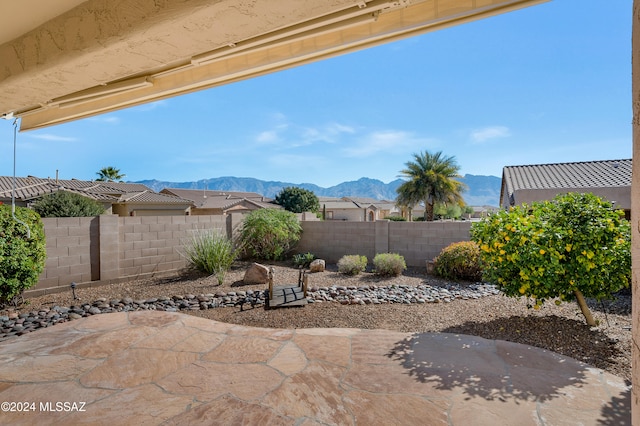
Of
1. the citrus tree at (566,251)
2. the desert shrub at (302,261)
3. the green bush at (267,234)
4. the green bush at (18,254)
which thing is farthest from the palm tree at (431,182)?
the green bush at (18,254)

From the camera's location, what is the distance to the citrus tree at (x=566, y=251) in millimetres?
3764

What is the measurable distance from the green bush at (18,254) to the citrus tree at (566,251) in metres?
6.93

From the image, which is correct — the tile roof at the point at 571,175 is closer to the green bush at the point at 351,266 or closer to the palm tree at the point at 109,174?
the green bush at the point at 351,266

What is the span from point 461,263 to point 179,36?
679 centimetres

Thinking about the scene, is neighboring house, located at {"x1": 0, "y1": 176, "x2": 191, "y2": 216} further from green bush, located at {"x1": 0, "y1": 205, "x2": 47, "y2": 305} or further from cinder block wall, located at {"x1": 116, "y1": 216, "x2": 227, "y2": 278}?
green bush, located at {"x1": 0, "y1": 205, "x2": 47, "y2": 305}

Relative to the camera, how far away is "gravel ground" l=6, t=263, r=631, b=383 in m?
3.53

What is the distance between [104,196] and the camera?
2100cm

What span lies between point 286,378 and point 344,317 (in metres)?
1.96

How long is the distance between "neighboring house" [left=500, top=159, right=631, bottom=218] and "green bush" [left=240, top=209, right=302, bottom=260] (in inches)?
386

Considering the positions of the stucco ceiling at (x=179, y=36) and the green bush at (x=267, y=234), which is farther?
the green bush at (x=267, y=234)

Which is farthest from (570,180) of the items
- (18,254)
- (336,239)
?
(18,254)

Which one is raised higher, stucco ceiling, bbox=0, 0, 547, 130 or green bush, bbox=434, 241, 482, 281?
stucco ceiling, bbox=0, 0, 547, 130

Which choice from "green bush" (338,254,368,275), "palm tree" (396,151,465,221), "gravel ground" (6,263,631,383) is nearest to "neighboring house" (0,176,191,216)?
"gravel ground" (6,263,631,383)

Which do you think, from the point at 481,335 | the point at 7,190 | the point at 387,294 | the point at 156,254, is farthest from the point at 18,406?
the point at 7,190
